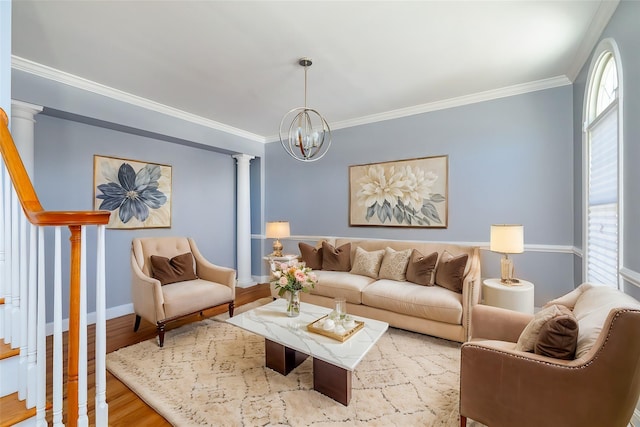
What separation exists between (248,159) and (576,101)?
14.5 feet

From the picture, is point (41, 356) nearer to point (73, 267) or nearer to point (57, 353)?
point (57, 353)

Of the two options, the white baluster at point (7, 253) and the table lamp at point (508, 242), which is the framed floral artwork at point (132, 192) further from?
the table lamp at point (508, 242)

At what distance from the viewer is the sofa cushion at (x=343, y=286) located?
3.25 meters

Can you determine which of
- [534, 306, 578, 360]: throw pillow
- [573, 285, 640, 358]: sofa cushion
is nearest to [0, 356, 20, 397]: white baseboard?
[534, 306, 578, 360]: throw pillow

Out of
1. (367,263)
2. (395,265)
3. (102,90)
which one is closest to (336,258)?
(367,263)

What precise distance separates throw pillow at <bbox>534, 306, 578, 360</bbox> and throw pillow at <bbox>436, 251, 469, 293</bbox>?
164cm

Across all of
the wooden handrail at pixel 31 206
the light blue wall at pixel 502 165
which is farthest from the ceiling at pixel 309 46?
the wooden handrail at pixel 31 206

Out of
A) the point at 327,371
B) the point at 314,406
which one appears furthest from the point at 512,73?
the point at 314,406

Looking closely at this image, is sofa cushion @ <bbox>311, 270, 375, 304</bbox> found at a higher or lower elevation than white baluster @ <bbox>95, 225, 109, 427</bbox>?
lower

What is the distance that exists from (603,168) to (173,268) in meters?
4.25

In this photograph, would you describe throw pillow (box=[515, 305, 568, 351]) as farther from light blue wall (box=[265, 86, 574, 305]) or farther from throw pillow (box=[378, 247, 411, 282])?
light blue wall (box=[265, 86, 574, 305])

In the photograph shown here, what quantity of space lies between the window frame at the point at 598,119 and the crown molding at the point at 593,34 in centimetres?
10

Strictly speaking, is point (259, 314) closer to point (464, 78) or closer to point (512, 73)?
point (464, 78)

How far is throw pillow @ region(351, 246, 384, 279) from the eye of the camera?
11.8ft
